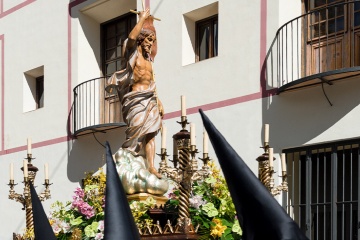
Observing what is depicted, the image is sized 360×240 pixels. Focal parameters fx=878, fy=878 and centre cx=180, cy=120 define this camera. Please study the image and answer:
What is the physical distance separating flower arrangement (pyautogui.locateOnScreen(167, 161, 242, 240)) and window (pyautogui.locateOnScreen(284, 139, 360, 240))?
4.24m

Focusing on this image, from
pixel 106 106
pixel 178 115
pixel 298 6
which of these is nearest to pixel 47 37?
pixel 106 106

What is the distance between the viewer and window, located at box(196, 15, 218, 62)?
14.5m

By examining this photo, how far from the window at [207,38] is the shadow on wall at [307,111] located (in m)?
1.94

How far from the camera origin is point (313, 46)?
42.2ft

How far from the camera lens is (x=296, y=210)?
12594 mm

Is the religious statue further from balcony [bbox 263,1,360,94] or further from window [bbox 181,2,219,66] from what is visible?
window [bbox 181,2,219,66]

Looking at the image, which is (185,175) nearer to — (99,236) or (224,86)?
(99,236)

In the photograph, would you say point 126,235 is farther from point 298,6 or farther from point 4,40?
point 4,40

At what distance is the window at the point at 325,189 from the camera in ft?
39.1

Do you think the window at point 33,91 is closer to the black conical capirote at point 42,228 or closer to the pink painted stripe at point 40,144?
the pink painted stripe at point 40,144

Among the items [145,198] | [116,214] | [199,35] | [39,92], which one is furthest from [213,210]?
[39,92]

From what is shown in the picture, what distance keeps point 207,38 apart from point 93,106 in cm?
291

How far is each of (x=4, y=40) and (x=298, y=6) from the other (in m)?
8.21

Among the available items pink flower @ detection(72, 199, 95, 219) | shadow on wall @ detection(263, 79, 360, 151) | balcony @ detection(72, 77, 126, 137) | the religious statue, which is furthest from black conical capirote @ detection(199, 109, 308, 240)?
balcony @ detection(72, 77, 126, 137)
